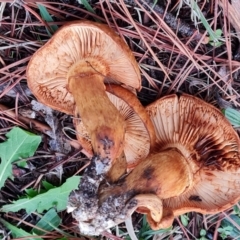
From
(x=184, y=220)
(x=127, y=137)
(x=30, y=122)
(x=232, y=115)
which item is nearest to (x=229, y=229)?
(x=184, y=220)

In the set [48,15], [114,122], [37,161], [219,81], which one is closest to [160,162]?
[114,122]

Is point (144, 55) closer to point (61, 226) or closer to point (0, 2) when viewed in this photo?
point (0, 2)

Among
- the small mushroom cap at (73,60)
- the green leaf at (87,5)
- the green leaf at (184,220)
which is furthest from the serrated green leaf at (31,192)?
the green leaf at (87,5)

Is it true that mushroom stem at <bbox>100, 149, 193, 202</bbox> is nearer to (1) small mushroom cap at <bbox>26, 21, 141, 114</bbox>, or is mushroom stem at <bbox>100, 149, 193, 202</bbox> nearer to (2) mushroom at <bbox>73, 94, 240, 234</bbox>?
(2) mushroom at <bbox>73, 94, 240, 234</bbox>

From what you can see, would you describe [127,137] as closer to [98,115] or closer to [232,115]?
[98,115]

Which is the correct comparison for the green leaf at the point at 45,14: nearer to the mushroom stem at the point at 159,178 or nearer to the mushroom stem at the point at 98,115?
the mushroom stem at the point at 98,115
